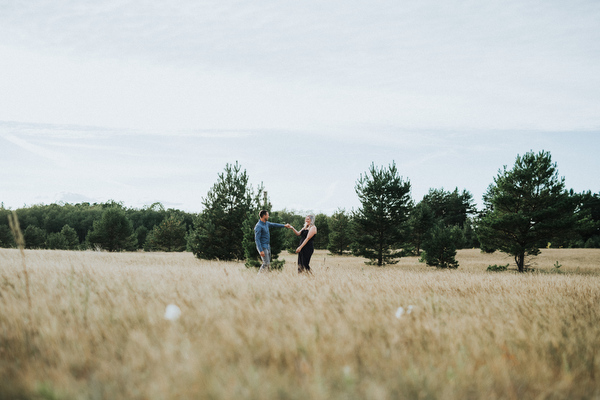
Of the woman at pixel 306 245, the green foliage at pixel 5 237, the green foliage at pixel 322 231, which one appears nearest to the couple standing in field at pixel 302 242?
the woman at pixel 306 245

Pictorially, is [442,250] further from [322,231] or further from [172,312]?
[322,231]

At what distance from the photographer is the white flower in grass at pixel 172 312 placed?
3371mm

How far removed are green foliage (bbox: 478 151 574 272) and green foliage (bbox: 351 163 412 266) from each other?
5118 millimetres

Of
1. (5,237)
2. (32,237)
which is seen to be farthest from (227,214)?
(5,237)

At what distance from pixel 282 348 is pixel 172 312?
1511 millimetres

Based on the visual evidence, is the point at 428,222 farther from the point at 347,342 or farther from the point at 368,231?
the point at 347,342

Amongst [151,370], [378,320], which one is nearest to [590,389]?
[378,320]

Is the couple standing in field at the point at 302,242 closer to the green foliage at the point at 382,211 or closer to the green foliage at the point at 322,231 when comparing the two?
the green foliage at the point at 382,211

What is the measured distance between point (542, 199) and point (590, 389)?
22.1 metres

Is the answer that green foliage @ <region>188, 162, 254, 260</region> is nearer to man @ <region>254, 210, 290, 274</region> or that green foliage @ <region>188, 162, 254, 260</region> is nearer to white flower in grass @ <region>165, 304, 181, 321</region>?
man @ <region>254, 210, 290, 274</region>

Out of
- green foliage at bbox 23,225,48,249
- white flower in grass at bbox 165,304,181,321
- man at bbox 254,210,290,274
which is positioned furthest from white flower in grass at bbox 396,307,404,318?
green foliage at bbox 23,225,48,249

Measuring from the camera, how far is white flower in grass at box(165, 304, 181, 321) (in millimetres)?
3371

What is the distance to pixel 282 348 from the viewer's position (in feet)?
8.73

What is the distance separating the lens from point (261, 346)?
2729mm
